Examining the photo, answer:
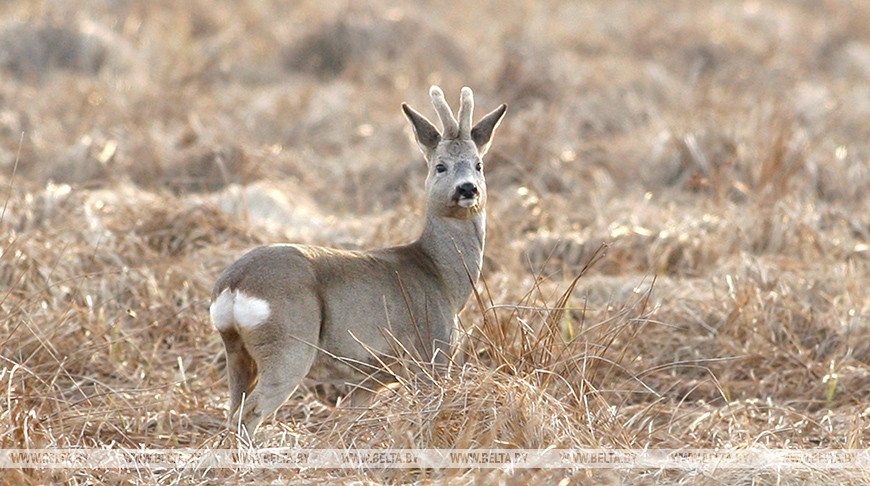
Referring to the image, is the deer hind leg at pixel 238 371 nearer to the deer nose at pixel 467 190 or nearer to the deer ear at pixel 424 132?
the deer nose at pixel 467 190

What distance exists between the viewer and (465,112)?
557cm

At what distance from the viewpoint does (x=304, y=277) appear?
4.69m

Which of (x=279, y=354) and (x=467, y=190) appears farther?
(x=467, y=190)

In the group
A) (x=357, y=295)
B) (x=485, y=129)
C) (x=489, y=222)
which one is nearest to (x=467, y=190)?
(x=485, y=129)

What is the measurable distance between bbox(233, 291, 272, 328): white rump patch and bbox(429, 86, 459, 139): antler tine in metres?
1.42

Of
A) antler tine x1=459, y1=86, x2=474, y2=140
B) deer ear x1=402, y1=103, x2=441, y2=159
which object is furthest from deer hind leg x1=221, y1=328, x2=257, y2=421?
antler tine x1=459, y1=86, x2=474, y2=140

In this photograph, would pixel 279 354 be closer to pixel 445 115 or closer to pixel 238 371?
pixel 238 371

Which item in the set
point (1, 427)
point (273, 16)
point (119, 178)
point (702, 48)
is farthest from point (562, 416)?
point (273, 16)

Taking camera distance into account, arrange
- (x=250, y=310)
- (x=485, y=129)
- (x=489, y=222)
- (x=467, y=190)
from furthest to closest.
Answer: (x=489, y=222), (x=485, y=129), (x=467, y=190), (x=250, y=310)

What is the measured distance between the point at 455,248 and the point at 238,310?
1.33 m

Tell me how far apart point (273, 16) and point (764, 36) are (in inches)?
316

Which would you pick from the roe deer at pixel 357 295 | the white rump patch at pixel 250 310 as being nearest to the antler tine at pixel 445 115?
the roe deer at pixel 357 295

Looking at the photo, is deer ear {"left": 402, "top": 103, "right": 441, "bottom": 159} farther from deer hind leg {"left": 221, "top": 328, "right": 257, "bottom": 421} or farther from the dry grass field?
deer hind leg {"left": 221, "top": 328, "right": 257, "bottom": 421}

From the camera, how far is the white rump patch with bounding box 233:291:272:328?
455cm
